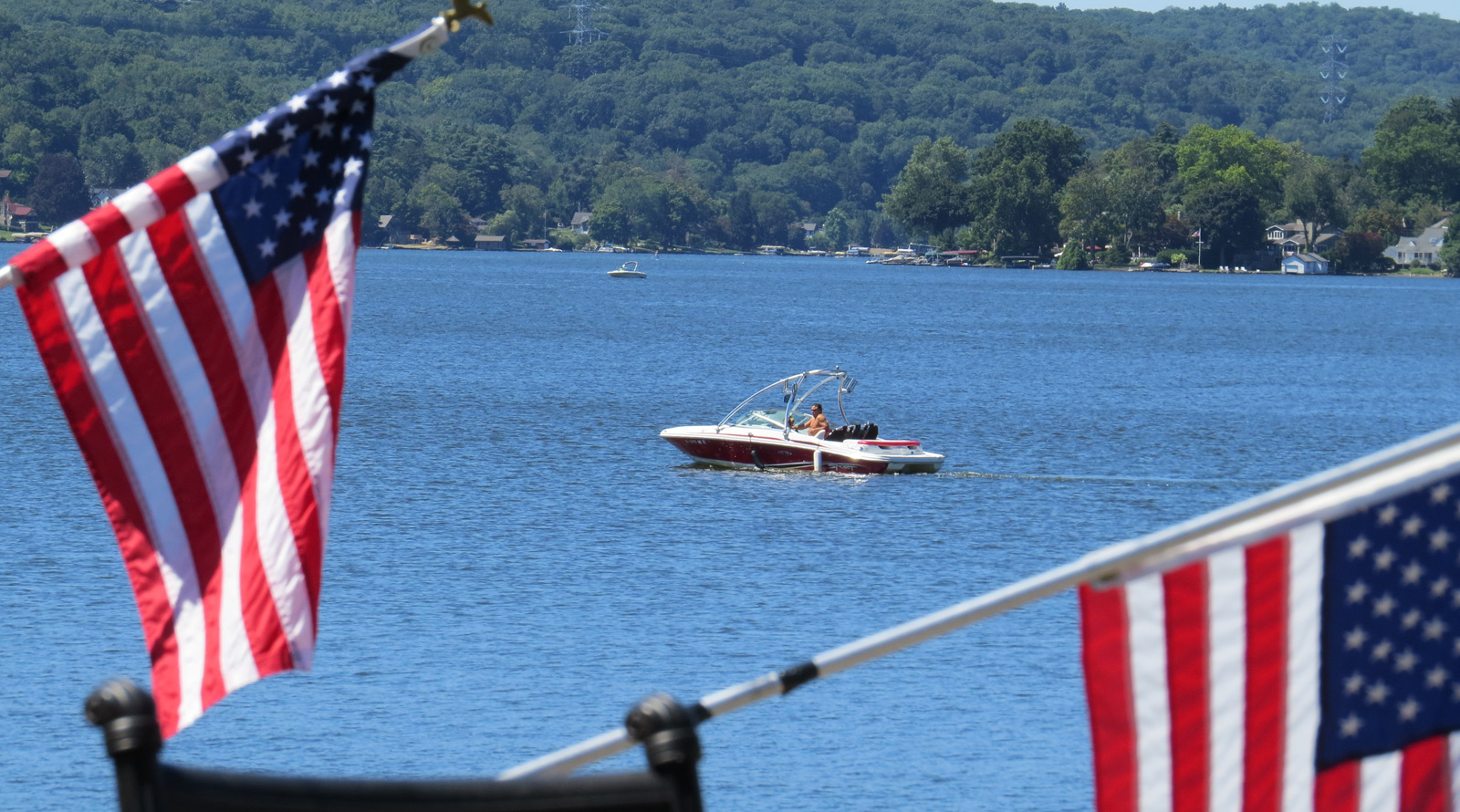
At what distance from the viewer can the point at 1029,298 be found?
186750 mm

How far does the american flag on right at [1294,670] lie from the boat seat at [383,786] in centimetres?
198

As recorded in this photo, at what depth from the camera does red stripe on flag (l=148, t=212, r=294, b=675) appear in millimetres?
8562

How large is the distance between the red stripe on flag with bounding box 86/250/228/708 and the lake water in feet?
40.1

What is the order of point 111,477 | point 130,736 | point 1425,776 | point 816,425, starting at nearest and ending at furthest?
point 130,736
point 1425,776
point 111,477
point 816,425

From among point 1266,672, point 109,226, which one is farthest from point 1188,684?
point 109,226

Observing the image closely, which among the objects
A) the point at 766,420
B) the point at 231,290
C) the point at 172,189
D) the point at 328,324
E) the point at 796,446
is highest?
the point at 172,189

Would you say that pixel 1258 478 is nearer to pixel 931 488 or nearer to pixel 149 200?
pixel 931 488

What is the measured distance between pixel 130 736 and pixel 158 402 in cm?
441

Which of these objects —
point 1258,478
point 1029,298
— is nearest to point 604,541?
point 1258,478

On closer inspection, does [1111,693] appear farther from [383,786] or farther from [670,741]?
[383,786]

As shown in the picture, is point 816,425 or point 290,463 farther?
point 816,425

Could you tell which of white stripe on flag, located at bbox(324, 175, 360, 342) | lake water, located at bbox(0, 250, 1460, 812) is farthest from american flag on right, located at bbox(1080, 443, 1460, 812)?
lake water, located at bbox(0, 250, 1460, 812)

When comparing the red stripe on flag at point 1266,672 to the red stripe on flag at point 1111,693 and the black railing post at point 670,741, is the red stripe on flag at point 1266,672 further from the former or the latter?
the black railing post at point 670,741

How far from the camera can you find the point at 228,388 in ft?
28.7
